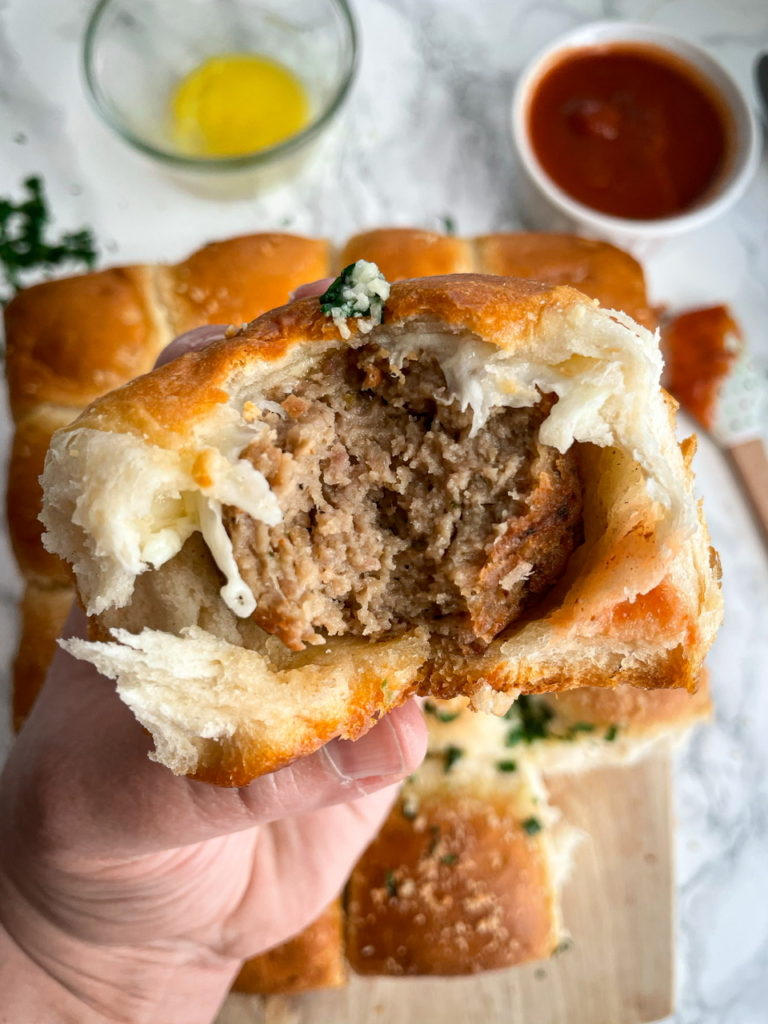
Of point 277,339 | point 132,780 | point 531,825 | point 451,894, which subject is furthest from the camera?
point 531,825

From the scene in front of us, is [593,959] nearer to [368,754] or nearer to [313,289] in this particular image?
[368,754]

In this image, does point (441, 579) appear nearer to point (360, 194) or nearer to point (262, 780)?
point (262, 780)

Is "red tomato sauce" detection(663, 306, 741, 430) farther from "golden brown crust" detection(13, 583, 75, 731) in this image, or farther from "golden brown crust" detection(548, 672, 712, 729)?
"golden brown crust" detection(13, 583, 75, 731)

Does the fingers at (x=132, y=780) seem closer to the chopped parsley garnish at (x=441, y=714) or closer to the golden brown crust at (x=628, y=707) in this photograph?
the chopped parsley garnish at (x=441, y=714)

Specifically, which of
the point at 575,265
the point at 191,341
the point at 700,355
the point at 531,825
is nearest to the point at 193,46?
the point at 575,265

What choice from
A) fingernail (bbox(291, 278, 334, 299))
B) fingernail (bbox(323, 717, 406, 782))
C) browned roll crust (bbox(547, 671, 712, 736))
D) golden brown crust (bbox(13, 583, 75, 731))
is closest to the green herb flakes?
browned roll crust (bbox(547, 671, 712, 736))

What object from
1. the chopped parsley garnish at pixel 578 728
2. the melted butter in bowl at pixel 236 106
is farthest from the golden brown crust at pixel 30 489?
the chopped parsley garnish at pixel 578 728
